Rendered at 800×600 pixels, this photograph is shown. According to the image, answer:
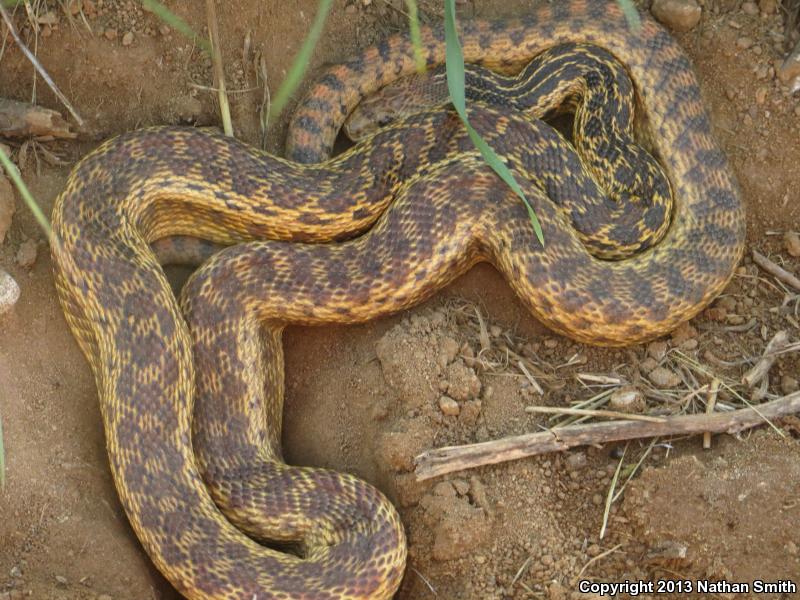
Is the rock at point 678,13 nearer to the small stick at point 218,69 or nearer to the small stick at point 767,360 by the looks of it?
the small stick at point 767,360

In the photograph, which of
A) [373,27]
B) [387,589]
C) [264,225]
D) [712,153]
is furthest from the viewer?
[373,27]

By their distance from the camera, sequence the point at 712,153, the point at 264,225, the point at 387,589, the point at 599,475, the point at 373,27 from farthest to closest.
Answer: the point at 373,27 → the point at 712,153 → the point at 264,225 → the point at 599,475 → the point at 387,589

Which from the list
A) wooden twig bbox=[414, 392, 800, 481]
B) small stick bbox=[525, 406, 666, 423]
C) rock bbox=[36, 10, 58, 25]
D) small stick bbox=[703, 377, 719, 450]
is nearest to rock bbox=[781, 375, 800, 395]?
wooden twig bbox=[414, 392, 800, 481]

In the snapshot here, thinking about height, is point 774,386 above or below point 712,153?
below

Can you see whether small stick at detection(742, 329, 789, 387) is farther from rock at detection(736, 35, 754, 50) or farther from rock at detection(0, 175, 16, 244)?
rock at detection(0, 175, 16, 244)

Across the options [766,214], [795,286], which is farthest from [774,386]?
[766,214]

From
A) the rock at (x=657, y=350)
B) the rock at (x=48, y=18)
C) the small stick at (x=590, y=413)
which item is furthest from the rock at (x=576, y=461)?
the rock at (x=48, y=18)

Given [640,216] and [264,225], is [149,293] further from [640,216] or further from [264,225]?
[640,216]
